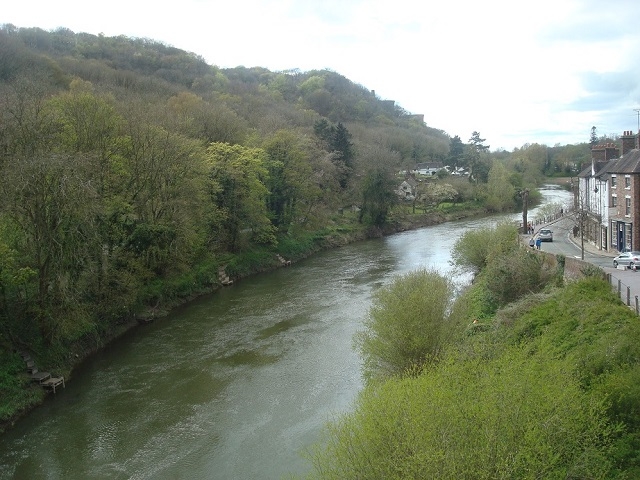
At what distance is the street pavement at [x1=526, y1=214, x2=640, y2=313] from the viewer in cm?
2167

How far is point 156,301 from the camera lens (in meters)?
34.5

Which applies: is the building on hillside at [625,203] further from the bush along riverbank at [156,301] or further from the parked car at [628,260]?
the bush along riverbank at [156,301]

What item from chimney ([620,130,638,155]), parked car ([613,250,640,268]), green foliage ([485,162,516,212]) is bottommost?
parked car ([613,250,640,268])

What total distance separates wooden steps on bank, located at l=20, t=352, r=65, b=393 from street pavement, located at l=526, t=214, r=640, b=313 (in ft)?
70.1

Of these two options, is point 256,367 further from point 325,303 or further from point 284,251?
point 284,251

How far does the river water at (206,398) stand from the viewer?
17422mm

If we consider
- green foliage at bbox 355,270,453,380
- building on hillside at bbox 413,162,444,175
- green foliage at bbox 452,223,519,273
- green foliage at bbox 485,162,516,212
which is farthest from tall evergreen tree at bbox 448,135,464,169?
green foliage at bbox 355,270,453,380

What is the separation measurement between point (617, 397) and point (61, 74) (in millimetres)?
66481

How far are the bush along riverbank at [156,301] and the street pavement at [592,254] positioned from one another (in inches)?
840

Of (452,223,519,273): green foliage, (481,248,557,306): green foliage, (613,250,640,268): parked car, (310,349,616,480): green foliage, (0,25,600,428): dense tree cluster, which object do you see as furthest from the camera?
(452,223,519,273): green foliage

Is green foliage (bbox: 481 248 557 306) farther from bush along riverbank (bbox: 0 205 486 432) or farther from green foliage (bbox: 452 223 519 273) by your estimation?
bush along riverbank (bbox: 0 205 486 432)

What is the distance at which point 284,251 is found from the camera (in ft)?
170

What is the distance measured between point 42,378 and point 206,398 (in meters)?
6.66

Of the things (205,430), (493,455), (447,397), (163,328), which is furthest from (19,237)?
(493,455)
